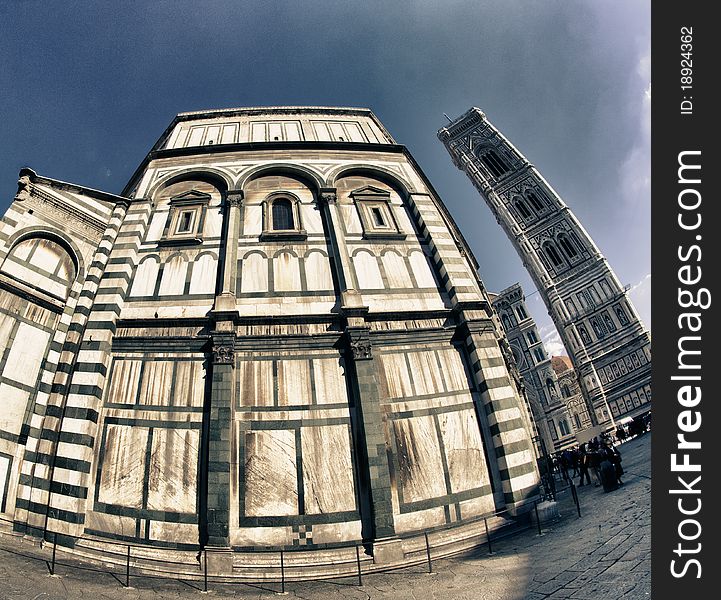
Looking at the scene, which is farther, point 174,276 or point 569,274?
point 569,274

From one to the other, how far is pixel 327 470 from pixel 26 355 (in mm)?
9211

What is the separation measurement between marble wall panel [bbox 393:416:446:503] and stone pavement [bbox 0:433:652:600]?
160cm

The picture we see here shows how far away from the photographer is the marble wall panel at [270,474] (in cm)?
882

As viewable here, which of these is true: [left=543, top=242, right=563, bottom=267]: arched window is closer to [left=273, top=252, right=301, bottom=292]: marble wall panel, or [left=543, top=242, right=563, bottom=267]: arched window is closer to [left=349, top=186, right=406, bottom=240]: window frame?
[left=349, top=186, right=406, bottom=240]: window frame

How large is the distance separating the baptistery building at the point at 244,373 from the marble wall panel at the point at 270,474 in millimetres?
36

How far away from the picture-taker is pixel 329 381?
33.8 ft

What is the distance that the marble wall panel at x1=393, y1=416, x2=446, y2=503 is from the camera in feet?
30.8

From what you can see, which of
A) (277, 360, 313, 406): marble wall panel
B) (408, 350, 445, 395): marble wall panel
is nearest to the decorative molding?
(277, 360, 313, 406): marble wall panel

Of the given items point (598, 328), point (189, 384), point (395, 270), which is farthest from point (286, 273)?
point (598, 328)

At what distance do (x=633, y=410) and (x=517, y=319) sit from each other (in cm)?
1725

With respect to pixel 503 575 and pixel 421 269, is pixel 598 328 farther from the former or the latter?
pixel 503 575

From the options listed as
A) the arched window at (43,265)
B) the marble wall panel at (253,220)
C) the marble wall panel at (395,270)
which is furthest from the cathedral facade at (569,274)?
the arched window at (43,265)
